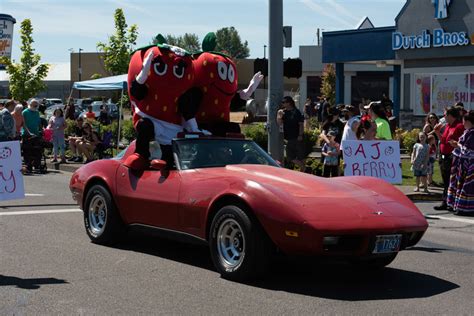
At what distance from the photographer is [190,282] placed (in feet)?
24.9

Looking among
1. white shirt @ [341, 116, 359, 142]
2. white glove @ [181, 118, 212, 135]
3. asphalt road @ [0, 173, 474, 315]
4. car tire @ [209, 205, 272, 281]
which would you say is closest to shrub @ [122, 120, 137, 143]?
white shirt @ [341, 116, 359, 142]

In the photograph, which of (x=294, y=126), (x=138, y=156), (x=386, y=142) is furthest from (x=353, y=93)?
(x=138, y=156)

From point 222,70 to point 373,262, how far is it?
397cm

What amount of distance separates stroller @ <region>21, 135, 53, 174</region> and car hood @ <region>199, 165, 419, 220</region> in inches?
508

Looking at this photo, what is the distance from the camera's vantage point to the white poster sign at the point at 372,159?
40.7 feet

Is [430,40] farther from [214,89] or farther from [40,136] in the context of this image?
[214,89]

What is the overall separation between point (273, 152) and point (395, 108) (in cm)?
1676

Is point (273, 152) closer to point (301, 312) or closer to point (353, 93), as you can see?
point (301, 312)

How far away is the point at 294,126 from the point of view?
16422 mm

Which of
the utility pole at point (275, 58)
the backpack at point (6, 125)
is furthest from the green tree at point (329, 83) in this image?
the backpack at point (6, 125)

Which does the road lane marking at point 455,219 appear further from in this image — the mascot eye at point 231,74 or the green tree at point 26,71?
the green tree at point 26,71

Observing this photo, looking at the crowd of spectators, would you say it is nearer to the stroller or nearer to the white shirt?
the stroller

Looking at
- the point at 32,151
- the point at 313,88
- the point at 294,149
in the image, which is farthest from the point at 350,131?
the point at 313,88

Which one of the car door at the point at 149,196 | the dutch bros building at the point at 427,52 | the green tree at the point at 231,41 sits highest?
the green tree at the point at 231,41
